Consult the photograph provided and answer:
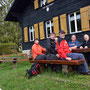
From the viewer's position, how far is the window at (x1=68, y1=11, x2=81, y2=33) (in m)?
8.92

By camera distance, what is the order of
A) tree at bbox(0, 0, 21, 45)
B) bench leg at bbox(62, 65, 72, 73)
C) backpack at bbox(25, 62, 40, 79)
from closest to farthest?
bench leg at bbox(62, 65, 72, 73) → backpack at bbox(25, 62, 40, 79) → tree at bbox(0, 0, 21, 45)

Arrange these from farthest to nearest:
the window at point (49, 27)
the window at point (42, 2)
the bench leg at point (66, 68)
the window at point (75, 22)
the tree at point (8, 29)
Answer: the tree at point (8, 29), the window at point (42, 2), the window at point (49, 27), the window at point (75, 22), the bench leg at point (66, 68)

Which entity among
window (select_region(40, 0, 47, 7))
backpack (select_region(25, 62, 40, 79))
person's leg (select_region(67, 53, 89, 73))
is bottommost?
backpack (select_region(25, 62, 40, 79))

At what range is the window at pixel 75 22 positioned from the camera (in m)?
8.92

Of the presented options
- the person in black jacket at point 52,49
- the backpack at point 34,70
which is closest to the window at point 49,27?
the person in black jacket at point 52,49

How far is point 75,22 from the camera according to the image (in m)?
9.05

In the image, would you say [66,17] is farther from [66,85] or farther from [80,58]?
[66,85]

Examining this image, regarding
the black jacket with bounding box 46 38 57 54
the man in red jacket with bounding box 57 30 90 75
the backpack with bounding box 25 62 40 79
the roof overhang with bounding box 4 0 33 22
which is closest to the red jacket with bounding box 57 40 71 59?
the man in red jacket with bounding box 57 30 90 75

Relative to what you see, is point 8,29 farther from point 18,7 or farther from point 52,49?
point 52,49

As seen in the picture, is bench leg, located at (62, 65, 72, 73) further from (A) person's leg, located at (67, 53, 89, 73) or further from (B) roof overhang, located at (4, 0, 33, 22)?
(B) roof overhang, located at (4, 0, 33, 22)

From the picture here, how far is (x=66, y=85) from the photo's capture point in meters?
3.49

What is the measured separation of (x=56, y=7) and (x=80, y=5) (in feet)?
7.38

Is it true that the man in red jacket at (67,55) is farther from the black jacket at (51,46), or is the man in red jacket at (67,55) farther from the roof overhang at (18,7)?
the roof overhang at (18,7)

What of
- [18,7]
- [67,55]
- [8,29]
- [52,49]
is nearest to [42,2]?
[18,7]
